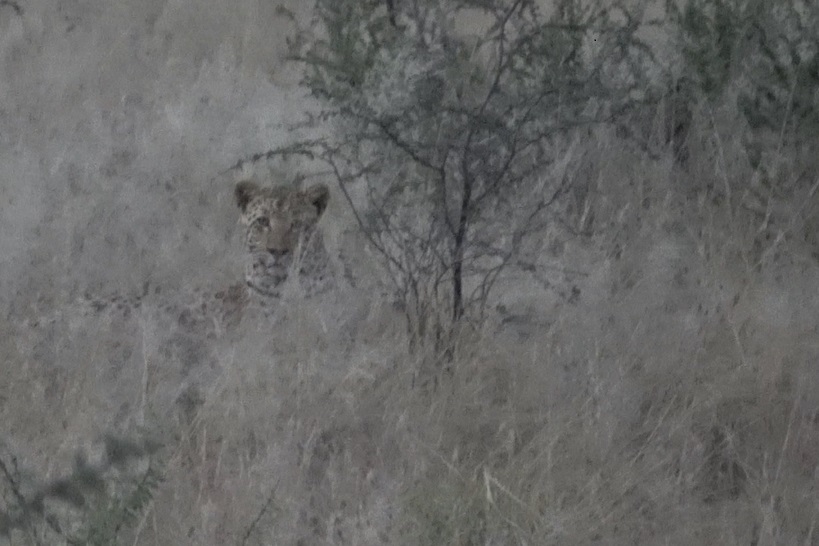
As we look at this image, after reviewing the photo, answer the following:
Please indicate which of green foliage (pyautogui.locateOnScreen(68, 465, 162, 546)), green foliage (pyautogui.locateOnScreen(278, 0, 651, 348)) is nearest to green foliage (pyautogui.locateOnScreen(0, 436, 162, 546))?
green foliage (pyautogui.locateOnScreen(68, 465, 162, 546))

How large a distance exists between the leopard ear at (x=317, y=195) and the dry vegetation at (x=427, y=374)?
238 mm

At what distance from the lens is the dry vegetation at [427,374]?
329 centimetres

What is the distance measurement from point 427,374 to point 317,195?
94 centimetres

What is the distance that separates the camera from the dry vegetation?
329 cm

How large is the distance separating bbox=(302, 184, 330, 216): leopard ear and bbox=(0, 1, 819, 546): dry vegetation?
A: 9.4 inches

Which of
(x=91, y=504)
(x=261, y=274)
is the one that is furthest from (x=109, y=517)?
(x=261, y=274)

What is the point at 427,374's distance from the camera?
4.08m

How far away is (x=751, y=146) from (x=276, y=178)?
1.82 m

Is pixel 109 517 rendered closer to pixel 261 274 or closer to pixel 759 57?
pixel 261 274

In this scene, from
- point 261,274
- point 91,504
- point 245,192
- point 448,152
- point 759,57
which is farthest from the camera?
point 759,57

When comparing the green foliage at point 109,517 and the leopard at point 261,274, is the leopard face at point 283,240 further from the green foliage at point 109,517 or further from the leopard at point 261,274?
the green foliage at point 109,517

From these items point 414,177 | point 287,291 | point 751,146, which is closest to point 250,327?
point 287,291

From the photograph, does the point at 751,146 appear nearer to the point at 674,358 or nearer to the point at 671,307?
the point at 671,307

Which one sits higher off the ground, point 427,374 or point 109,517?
point 427,374
